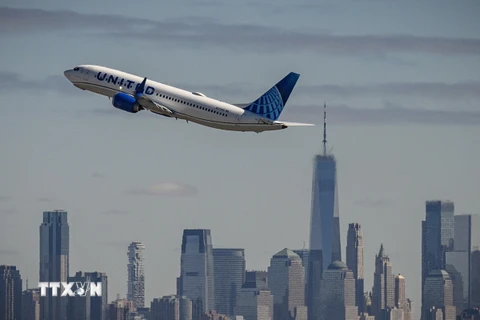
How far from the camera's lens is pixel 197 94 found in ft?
604

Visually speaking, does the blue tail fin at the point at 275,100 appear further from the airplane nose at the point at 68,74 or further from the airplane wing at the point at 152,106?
the airplane nose at the point at 68,74

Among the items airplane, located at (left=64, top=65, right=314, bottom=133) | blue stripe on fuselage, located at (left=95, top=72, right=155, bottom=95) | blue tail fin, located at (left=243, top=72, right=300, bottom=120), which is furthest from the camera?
blue stripe on fuselage, located at (left=95, top=72, right=155, bottom=95)

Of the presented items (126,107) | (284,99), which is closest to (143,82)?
(126,107)

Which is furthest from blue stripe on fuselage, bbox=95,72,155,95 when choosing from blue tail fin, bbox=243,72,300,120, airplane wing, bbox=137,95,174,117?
blue tail fin, bbox=243,72,300,120

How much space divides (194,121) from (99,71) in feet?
52.2

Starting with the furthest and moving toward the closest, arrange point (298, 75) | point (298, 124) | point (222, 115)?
point (298, 75) → point (222, 115) → point (298, 124)

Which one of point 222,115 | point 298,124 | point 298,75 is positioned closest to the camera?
point 298,124

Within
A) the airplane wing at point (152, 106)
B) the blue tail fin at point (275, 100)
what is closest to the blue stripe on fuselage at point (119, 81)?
the airplane wing at point (152, 106)

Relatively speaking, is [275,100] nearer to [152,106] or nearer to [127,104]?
[152,106]

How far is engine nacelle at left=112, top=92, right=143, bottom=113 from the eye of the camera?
18412 centimetres

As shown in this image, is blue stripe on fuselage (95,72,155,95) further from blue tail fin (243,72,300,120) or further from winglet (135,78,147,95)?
blue tail fin (243,72,300,120)

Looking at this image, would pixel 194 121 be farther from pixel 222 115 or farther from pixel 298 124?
pixel 298 124

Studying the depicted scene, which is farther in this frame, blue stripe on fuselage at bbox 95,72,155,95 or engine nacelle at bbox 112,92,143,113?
blue stripe on fuselage at bbox 95,72,155,95

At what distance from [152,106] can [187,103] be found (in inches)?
164
